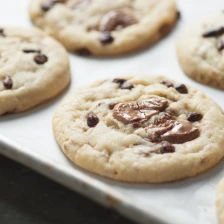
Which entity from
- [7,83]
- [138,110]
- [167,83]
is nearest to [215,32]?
[167,83]

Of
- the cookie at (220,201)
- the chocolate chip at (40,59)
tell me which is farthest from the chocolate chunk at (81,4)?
the cookie at (220,201)

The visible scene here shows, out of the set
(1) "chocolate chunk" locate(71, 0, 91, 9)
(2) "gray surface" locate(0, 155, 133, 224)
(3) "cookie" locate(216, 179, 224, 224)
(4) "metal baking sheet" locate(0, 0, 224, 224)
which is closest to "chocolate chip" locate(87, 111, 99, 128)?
(4) "metal baking sheet" locate(0, 0, 224, 224)

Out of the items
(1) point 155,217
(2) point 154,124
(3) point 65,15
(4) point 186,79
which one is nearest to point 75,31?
(3) point 65,15

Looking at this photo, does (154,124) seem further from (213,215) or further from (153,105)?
(213,215)

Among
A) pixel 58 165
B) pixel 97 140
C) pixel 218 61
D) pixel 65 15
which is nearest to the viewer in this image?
pixel 58 165

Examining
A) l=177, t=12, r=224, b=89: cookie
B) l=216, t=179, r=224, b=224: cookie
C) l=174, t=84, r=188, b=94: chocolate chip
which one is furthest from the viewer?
l=177, t=12, r=224, b=89: cookie

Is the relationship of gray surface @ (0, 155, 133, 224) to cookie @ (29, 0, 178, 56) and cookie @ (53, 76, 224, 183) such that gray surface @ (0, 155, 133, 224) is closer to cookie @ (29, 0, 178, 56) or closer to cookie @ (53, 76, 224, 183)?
cookie @ (53, 76, 224, 183)
